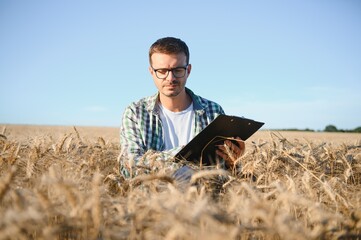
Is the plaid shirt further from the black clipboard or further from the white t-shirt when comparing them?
the black clipboard

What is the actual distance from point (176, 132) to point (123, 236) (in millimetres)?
2452

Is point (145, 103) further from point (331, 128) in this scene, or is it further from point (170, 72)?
point (331, 128)

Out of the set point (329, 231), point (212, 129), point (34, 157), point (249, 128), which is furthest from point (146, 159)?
point (329, 231)

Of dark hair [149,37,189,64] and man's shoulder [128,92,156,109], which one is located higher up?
dark hair [149,37,189,64]

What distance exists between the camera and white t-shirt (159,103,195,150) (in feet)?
11.0

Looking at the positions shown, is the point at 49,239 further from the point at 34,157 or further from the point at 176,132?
the point at 176,132

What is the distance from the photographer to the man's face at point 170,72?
3.10 metres

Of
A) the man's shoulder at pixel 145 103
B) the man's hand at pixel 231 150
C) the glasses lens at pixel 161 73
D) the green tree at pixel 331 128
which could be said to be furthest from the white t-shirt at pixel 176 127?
the green tree at pixel 331 128

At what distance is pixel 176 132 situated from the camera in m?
3.40

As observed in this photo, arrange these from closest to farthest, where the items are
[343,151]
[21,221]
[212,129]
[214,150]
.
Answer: [21,221]
[212,129]
[214,150]
[343,151]

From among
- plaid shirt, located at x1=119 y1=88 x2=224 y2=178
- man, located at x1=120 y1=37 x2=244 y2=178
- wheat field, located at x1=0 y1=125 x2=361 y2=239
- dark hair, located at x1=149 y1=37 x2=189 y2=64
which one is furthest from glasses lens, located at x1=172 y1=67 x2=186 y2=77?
wheat field, located at x1=0 y1=125 x2=361 y2=239

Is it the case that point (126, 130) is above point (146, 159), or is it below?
above

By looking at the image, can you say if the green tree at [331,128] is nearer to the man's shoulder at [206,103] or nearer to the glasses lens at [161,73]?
the man's shoulder at [206,103]

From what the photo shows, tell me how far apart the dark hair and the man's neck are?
0.41 m
